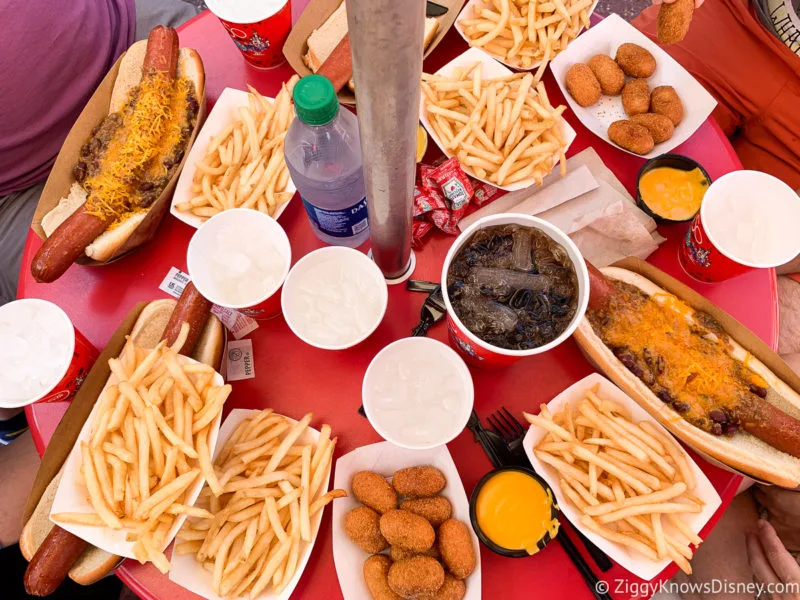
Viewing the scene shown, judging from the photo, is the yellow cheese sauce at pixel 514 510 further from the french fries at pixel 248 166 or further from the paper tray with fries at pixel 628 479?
the french fries at pixel 248 166

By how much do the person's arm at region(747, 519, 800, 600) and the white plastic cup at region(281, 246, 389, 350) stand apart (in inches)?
78.0

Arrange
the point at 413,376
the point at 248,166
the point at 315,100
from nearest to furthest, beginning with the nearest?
the point at 315,100 < the point at 413,376 < the point at 248,166

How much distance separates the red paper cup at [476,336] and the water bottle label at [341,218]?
0.39m

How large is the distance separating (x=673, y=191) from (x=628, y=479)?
3.77ft

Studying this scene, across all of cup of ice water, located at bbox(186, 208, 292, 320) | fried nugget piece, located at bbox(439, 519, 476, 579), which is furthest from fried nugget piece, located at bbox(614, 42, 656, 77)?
fried nugget piece, located at bbox(439, 519, 476, 579)

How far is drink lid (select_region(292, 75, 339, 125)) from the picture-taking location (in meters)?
1.21

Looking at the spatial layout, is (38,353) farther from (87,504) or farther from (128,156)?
→ (128,156)

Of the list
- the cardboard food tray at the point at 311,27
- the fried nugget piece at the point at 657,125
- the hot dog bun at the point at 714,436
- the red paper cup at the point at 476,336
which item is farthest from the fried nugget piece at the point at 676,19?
the red paper cup at the point at 476,336

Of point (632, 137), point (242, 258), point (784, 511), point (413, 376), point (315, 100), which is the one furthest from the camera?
point (784, 511)

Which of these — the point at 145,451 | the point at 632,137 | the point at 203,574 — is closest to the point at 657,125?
the point at 632,137

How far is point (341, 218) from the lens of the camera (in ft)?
5.54

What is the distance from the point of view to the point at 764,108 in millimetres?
2510

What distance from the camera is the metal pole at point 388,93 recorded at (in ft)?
2.60

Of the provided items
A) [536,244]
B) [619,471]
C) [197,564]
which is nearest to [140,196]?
[197,564]
